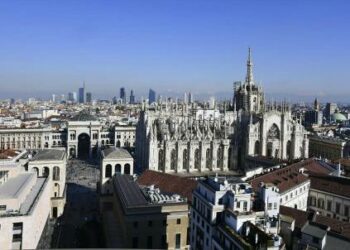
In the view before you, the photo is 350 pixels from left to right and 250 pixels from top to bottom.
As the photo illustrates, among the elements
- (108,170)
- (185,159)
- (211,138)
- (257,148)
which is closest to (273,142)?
(257,148)

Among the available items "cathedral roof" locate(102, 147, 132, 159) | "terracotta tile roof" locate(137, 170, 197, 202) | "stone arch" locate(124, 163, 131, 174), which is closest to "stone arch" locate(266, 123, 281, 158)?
"terracotta tile roof" locate(137, 170, 197, 202)

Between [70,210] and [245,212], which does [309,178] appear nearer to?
[245,212]

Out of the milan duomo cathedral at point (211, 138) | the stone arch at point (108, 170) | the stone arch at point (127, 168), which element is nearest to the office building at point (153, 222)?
the stone arch at point (108, 170)

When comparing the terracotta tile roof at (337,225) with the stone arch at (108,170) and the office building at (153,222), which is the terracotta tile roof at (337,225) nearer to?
the office building at (153,222)

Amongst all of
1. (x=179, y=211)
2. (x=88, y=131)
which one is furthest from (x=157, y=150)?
(x=88, y=131)

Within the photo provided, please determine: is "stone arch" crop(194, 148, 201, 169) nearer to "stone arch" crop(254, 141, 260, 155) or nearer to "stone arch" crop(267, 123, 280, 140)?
→ "stone arch" crop(254, 141, 260, 155)

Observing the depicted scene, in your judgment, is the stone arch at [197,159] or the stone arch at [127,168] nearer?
the stone arch at [127,168]

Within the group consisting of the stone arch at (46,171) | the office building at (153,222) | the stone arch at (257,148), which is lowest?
the office building at (153,222)
